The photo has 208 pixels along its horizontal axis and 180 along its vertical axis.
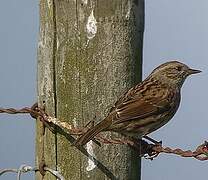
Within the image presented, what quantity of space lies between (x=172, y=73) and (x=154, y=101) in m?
0.48

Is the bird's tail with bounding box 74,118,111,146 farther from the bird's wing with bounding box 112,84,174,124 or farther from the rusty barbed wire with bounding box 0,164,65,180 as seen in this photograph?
the bird's wing with bounding box 112,84,174,124

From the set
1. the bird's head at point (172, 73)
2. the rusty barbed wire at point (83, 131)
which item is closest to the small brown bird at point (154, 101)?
the bird's head at point (172, 73)

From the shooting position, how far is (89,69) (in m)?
2.72

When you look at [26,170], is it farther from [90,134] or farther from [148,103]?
[148,103]

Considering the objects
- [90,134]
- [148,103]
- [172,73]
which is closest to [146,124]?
[148,103]

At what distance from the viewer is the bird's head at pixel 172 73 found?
196 inches

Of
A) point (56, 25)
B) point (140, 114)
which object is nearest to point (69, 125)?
point (56, 25)

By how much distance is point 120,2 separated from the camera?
277cm

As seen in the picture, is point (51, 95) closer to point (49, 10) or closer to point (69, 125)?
point (69, 125)

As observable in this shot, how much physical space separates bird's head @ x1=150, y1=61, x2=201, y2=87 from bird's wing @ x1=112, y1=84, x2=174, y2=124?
0.21m

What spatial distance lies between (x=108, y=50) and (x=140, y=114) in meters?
1.77

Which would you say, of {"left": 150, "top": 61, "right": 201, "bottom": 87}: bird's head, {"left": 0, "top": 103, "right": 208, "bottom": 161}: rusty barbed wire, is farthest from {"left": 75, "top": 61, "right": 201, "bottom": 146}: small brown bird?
{"left": 0, "top": 103, "right": 208, "bottom": 161}: rusty barbed wire

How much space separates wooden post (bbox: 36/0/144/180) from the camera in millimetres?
2725

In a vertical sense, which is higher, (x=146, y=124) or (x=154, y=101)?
(x=154, y=101)
